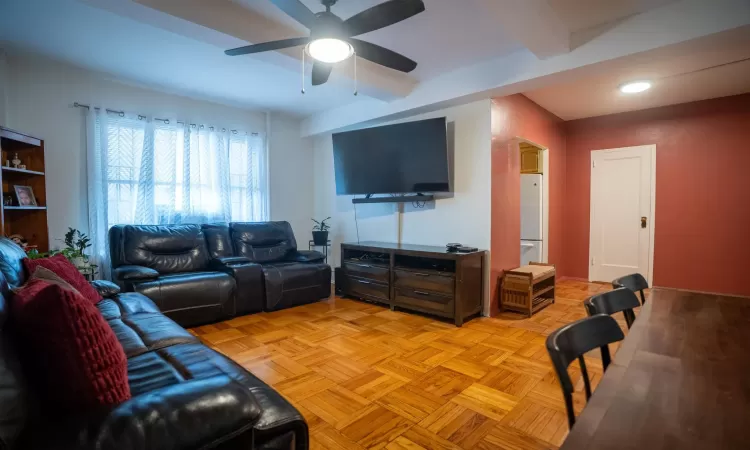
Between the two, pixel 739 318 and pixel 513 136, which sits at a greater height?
pixel 513 136

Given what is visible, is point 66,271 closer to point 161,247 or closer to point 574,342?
point 161,247

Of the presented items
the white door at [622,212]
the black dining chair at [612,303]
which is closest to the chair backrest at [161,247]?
the black dining chair at [612,303]

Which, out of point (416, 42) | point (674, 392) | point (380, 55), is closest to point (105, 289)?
point (380, 55)

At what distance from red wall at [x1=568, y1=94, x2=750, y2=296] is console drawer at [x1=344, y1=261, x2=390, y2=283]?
11.4 ft

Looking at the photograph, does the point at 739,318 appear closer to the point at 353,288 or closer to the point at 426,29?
the point at 426,29

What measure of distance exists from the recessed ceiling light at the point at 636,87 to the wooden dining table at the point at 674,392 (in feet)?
9.95

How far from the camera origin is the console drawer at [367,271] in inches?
151

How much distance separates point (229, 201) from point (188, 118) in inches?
41.5

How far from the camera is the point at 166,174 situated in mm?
4027

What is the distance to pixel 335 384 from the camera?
216 centimetres

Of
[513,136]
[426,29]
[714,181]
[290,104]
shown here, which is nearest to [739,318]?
[426,29]

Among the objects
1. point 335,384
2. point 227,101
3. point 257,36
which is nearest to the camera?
point 335,384

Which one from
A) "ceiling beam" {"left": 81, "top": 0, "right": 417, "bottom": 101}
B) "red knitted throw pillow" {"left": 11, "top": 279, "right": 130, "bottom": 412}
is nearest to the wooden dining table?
"red knitted throw pillow" {"left": 11, "top": 279, "right": 130, "bottom": 412}

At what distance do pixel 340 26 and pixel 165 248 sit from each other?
2.83 meters
